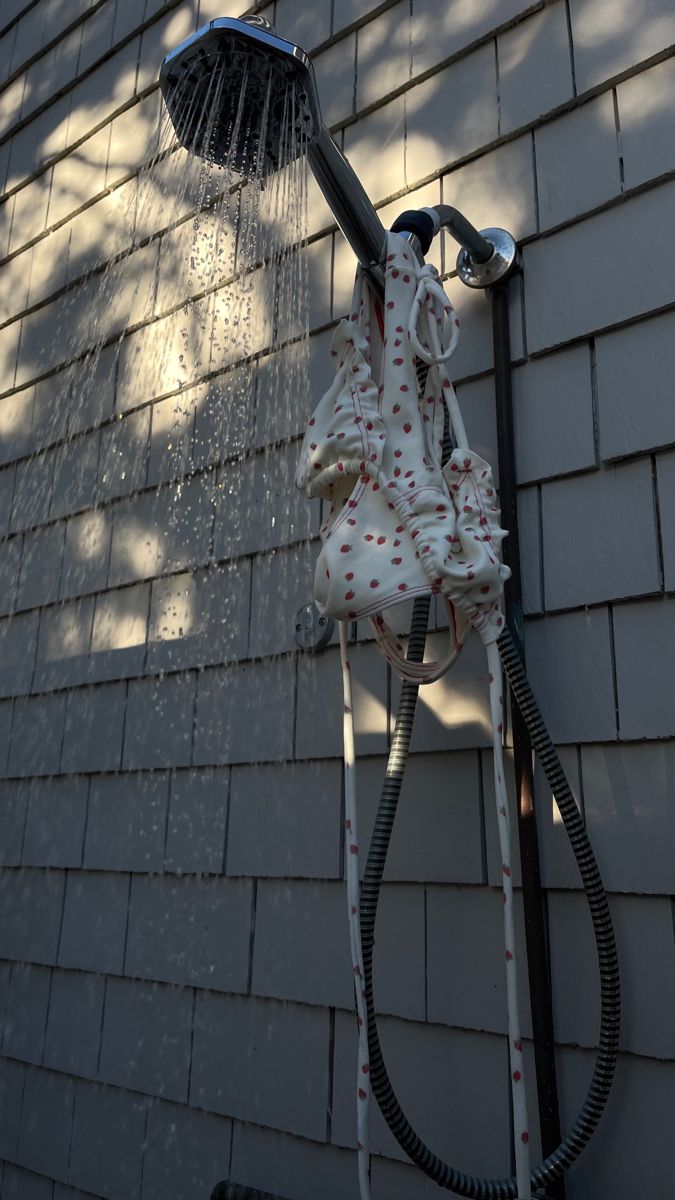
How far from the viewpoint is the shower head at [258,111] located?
4.79 feet

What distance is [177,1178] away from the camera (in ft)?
6.46

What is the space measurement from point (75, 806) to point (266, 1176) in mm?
1012

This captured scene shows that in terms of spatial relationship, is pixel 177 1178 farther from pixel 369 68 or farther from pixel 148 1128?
pixel 369 68

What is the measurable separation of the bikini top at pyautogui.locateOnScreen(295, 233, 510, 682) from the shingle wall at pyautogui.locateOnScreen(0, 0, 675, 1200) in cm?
28

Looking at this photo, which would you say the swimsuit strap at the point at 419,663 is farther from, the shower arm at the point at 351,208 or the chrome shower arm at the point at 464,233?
the chrome shower arm at the point at 464,233

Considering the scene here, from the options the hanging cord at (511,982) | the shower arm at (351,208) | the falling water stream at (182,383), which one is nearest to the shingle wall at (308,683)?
the falling water stream at (182,383)

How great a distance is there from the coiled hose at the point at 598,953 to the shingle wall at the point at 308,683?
7 centimetres

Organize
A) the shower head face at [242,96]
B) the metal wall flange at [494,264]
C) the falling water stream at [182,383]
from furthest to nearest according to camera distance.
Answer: the falling water stream at [182,383] < the metal wall flange at [494,264] < the shower head face at [242,96]

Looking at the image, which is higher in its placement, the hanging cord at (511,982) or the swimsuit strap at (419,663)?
the swimsuit strap at (419,663)

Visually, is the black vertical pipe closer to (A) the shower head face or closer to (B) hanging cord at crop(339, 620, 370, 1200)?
(B) hanging cord at crop(339, 620, 370, 1200)

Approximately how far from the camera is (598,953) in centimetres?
135

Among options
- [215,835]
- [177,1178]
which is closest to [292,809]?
[215,835]

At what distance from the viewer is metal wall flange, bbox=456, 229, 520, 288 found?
175cm

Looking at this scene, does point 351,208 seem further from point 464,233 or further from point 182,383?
point 182,383
